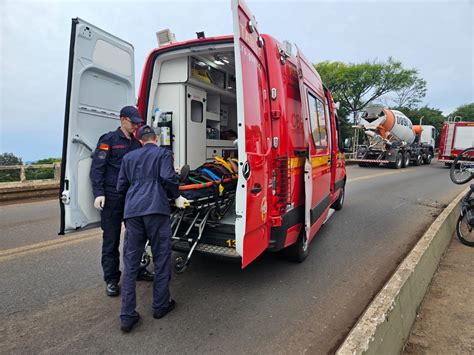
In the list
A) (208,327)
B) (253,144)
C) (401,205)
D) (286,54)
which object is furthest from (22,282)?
(401,205)

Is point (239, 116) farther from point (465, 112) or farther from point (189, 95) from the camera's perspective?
point (465, 112)

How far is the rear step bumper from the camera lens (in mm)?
3179

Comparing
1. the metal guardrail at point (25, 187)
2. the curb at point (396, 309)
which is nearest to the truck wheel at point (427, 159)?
the curb at point (396, 309)

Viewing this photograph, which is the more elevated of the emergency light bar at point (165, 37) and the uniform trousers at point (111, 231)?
the emergency light bar at point (165, 37)

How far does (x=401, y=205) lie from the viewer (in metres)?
8.22

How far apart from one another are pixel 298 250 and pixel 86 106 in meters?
2.96

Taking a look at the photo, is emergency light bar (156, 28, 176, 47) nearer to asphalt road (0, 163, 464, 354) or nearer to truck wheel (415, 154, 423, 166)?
asphalt road (0, 163, 464, 354)

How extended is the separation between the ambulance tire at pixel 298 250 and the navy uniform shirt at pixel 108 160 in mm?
2208

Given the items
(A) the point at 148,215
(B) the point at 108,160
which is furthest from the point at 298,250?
(B) the point at 108,160

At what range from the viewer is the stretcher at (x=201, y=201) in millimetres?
3122

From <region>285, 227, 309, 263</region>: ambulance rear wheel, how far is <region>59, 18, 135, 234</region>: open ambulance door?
232 centimetres

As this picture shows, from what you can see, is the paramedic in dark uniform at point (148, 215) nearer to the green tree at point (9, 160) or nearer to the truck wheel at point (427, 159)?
the green tree at point (9, 160)

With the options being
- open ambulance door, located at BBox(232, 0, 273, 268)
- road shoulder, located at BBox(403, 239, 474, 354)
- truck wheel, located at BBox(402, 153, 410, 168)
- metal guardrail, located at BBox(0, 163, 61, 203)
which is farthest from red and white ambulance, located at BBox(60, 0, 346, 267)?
truck wheel, located at BBox(402, 153, 410, 168)

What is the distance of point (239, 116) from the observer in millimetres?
2730
